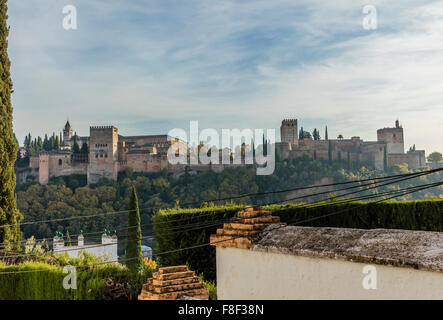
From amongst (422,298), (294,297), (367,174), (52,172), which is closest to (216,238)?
(294,297)

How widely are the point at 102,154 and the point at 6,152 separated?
47.9 metres

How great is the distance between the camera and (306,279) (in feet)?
10.2

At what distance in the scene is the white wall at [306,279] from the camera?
98.1 inches

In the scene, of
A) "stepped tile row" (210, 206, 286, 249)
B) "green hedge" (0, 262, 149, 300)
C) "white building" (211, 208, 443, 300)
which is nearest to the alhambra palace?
"green hedge" (0, 262, 149, 300)

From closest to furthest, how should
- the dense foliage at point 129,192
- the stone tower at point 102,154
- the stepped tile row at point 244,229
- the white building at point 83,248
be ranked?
the stepped tile row at point 244,229 < the white building at point 83,248 < the dense foliage at point 129,192 < the stone tower at point 102,154

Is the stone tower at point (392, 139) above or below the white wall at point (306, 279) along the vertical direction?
above

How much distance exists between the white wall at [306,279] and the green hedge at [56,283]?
2.79 metres

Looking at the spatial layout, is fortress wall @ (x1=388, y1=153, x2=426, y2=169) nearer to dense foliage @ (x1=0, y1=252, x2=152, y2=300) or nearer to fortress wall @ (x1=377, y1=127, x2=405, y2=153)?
fortress wall @ (x1=377, y1=127, x2=405, y2=153)

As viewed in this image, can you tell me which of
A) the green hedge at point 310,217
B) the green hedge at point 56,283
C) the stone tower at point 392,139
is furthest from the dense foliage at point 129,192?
the green hedge at point 56,283

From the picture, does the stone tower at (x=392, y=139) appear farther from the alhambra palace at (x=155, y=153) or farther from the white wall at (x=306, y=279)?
the white wall at (x=306, y=279)

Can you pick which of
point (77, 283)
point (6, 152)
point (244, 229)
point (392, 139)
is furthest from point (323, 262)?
point (392, 139)

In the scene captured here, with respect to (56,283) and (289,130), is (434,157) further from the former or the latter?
(56,283)

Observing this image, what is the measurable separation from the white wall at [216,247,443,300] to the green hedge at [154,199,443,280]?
359cm

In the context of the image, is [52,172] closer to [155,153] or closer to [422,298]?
[155,153]
